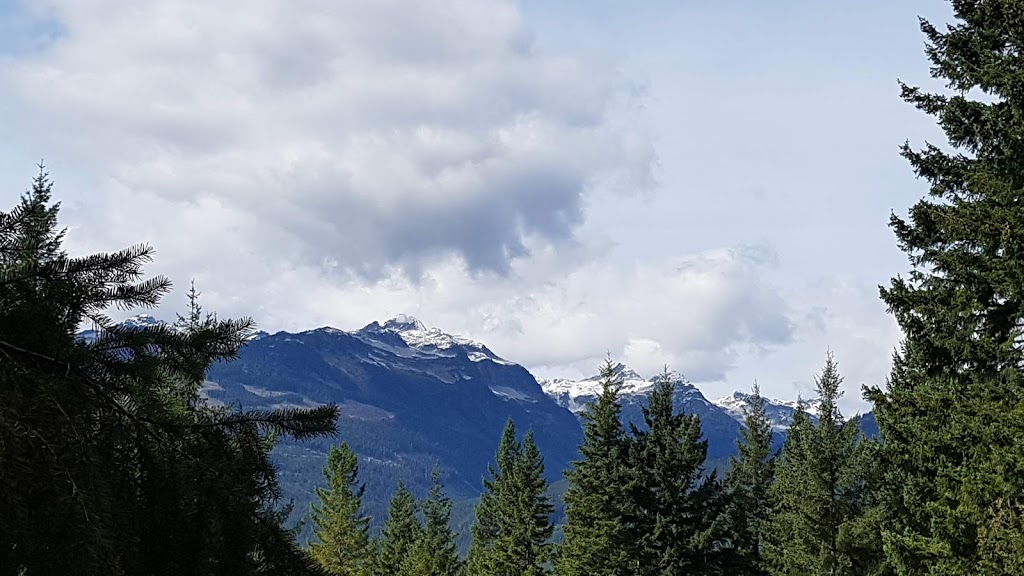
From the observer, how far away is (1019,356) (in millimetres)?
14133

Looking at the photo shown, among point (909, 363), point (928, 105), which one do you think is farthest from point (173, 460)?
point (909, 363)

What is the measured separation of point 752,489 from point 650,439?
675 inches

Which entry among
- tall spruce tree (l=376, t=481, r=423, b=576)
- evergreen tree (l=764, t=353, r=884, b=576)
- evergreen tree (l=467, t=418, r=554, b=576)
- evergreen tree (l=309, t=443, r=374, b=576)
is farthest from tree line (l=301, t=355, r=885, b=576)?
tall spruce tree (l=376, t=481, r=423, b=576)

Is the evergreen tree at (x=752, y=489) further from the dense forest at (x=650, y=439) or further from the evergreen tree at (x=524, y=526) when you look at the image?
the evergreen tree at (x=524, y=526)

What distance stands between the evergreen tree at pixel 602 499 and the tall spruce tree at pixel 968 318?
770 inches

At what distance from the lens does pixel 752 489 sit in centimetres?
5038

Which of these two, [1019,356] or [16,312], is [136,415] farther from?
[1019,356]

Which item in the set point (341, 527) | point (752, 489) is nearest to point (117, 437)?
point (752, 489)

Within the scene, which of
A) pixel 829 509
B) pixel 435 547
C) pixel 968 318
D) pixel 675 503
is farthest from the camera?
pixel 435 547

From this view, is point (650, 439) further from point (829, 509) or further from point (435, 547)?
point (435, 547)

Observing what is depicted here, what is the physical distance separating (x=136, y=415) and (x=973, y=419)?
13.7 metres

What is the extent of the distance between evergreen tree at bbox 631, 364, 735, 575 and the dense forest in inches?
3.8

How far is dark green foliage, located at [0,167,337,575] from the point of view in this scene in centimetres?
334

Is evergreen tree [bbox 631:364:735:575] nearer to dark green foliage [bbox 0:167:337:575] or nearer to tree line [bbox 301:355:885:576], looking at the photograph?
tree line [bbox 301:355:885:576]
